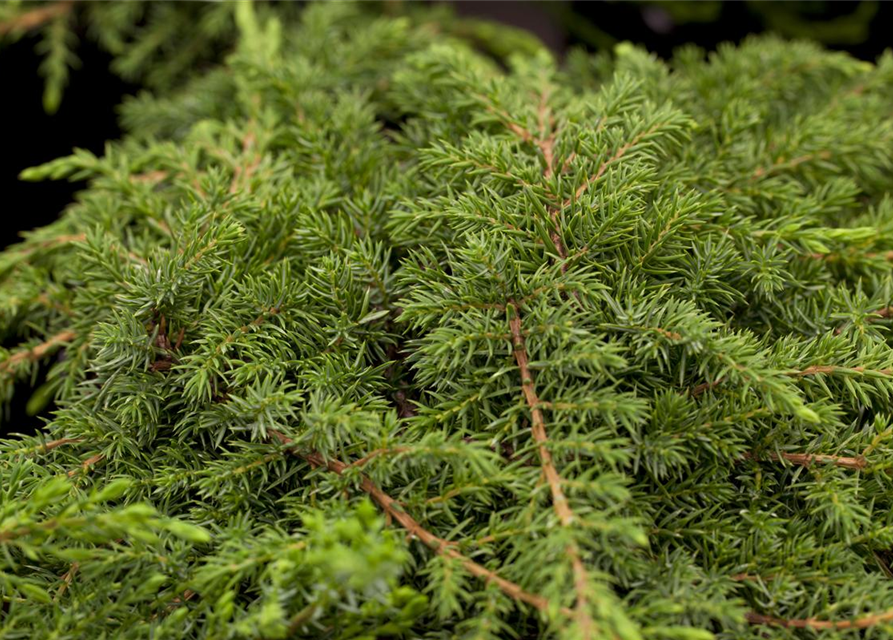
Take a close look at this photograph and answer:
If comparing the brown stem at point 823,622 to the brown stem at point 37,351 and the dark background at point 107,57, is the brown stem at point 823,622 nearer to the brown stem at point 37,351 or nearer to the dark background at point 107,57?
Answer: the brown stem at point 37,351

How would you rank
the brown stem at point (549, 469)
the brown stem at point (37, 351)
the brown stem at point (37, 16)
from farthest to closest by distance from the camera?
the brown stem at point (37, 16)
the brown stem at point (37, 351)
the brown stem at point (549, 469)

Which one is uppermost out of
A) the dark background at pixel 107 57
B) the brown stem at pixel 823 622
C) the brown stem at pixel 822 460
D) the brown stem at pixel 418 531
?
the dark background at pixel 107 57

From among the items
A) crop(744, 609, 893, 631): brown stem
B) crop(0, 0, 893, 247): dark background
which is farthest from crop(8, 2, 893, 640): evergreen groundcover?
crop(0, 0, 893, 247): dark background

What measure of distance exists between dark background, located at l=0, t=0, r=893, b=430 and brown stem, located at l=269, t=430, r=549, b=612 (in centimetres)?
105

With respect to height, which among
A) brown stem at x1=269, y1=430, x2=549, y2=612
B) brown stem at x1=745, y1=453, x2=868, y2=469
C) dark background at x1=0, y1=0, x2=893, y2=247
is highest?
dark background at x1=0, y1=0, x2=893, y2=247

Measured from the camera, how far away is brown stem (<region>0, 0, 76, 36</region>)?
1372 millimetres

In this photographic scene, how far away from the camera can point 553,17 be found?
5.74 ft


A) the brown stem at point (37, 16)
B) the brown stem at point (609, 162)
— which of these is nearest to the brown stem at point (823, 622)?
the brown stem at point (609, 162)

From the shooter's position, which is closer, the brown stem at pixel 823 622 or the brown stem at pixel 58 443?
the brown stem at pixel 823 622

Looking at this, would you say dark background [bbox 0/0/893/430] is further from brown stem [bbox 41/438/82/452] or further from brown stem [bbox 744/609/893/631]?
brown stem [bbox 744/609/893/631]

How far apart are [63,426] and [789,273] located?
715 millimetres

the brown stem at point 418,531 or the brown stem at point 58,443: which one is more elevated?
the brown stem at point 418,531

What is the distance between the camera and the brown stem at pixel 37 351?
2.83 ft

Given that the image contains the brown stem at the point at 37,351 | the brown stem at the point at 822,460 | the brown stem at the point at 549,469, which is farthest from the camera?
the brown stem at the point at 37,351
